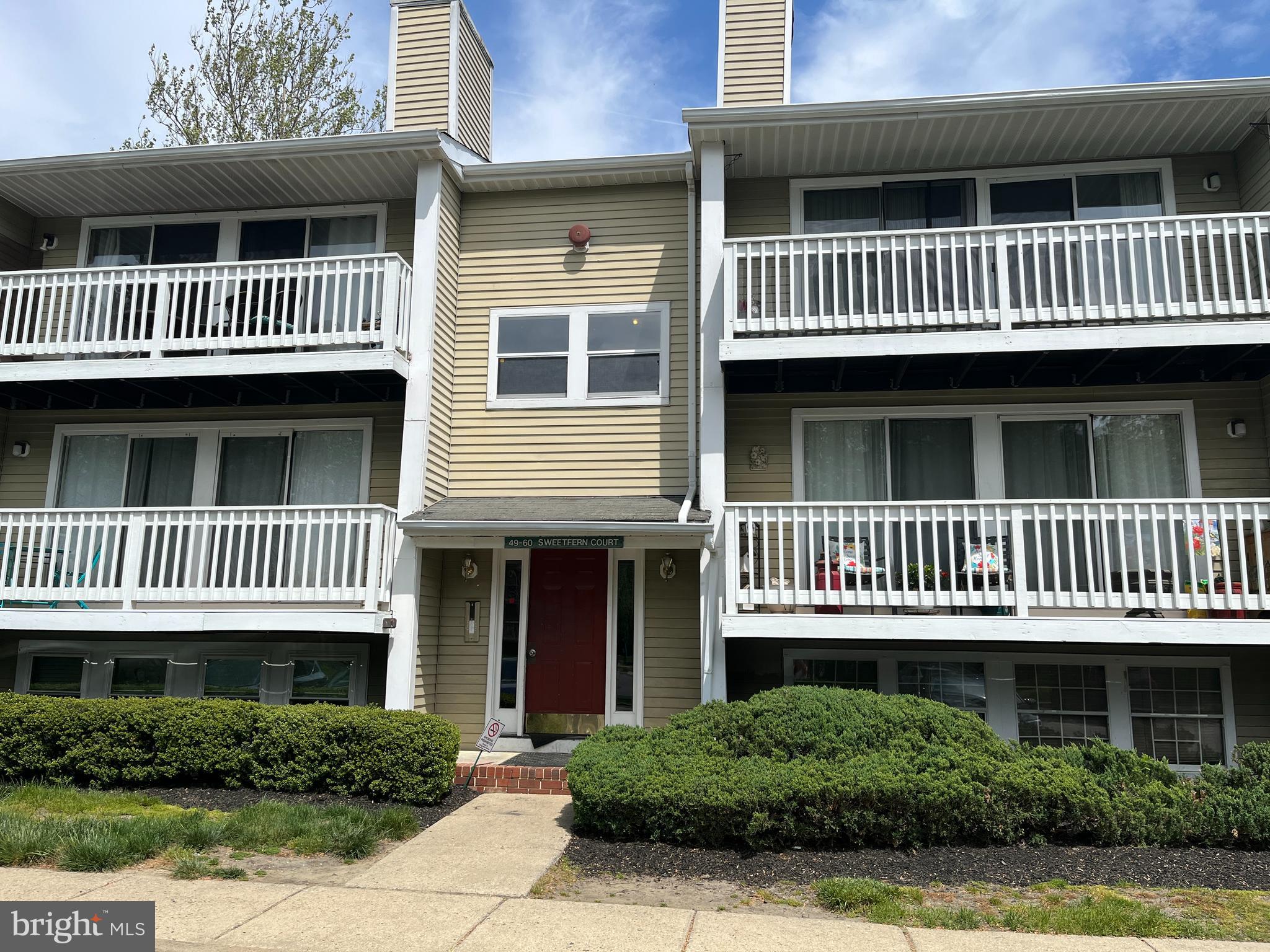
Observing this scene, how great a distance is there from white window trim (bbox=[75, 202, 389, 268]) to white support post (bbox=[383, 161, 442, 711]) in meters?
0.82

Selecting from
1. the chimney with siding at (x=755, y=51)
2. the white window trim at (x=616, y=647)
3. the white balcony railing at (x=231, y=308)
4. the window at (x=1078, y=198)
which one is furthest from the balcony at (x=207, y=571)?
the window at (x=1078, y=198)

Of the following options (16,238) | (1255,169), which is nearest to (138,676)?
(16,238)

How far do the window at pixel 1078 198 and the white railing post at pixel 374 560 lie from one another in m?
8.07

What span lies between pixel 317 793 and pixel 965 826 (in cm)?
585

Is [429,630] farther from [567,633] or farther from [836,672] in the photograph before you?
[836,672]

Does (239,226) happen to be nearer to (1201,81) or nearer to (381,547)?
(381,547)

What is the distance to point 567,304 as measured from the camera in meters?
11.7

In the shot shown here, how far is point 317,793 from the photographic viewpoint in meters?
8.72

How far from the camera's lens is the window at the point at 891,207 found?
1109 centimetres

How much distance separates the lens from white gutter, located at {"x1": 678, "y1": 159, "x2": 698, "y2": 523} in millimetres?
10750

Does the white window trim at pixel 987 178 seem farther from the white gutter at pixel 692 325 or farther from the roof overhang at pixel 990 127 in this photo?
the white gutter at pixel 692 325

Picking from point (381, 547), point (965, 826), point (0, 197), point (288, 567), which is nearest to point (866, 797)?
point (965, 826)

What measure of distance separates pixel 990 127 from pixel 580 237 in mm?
4979
